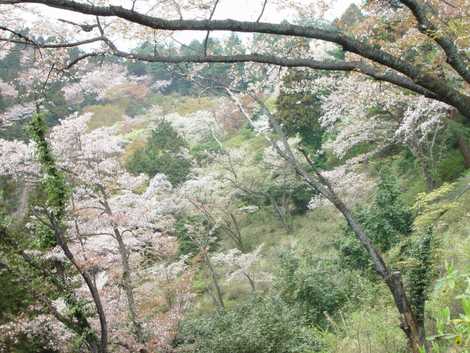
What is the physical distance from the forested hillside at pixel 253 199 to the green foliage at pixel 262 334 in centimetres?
4

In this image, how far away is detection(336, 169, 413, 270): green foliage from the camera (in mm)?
13977

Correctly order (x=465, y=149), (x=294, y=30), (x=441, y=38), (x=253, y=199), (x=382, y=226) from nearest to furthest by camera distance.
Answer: (x=294, y=30), (x=441, y=38), (x=382, y=226), (x=465, y=149), (x=253, y=199)

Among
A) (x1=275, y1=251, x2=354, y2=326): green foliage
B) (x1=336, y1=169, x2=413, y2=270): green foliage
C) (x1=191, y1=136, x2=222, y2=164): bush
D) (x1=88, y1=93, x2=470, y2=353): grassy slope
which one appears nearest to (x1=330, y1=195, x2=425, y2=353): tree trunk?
(x1=88, y1=93, x2=470, y2=353): grassy slope

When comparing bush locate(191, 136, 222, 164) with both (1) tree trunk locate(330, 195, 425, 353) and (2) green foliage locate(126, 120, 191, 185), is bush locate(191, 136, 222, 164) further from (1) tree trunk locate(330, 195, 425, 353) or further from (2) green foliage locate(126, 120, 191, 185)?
(1) tree trunk locate(330, 195, 425, 353)

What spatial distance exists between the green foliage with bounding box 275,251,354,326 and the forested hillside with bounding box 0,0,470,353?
0.19ft

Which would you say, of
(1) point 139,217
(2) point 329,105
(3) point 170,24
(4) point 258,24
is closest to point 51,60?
(3) point 170,24

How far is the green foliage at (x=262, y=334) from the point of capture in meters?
9.49

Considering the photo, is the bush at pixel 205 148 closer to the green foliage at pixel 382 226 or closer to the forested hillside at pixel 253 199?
the forested hillside at pixel 253 199

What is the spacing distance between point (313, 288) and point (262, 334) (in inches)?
125

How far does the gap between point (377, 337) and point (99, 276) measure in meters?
9.64

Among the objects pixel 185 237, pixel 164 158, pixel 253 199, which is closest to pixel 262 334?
pixel 185 237

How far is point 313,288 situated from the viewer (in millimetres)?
12484

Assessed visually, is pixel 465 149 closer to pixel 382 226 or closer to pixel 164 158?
pixel 382 226

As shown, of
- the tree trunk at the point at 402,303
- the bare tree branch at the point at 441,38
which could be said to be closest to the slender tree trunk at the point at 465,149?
the tree trunk at the point at 402,303
